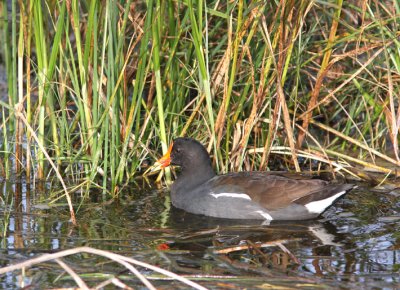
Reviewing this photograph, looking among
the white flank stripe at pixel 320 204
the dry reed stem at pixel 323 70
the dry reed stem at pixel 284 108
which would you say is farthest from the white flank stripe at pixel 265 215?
the dry reed stem at pixel 323 70

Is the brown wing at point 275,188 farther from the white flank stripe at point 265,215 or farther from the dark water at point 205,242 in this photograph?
the dark water at point 205,242

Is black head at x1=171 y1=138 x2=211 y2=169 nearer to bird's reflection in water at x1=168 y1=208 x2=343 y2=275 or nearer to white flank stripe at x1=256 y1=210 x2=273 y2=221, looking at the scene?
bird's reflection in water at x1=168 y1=208 x2=343 y2=275

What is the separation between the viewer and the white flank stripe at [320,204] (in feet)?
20.0

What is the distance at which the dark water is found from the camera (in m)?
4.55

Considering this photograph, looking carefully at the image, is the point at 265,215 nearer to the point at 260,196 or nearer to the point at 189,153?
the point at 260,196

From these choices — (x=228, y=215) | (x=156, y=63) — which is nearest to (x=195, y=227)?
(x=228, y=215)

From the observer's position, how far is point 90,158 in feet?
21.2

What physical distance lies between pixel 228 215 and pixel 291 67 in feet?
4.50

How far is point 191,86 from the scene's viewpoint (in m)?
7.19

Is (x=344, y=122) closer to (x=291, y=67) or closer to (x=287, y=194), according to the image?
(x=291, y=67)

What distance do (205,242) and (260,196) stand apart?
0.84 meters

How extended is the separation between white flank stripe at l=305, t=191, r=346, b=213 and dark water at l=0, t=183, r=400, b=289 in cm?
9

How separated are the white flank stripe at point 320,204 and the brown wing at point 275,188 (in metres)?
0.05

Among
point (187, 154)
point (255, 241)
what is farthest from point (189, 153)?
point (255, 241)
